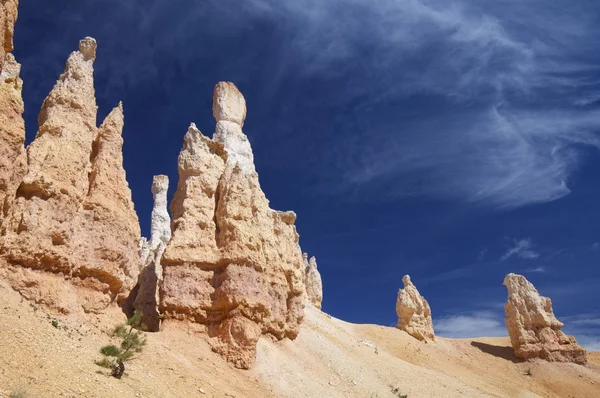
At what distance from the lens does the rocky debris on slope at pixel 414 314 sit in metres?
51.9

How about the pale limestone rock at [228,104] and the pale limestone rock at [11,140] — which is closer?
the pale limestone rock at [11,140]

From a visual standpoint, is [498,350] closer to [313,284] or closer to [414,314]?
[414,314]

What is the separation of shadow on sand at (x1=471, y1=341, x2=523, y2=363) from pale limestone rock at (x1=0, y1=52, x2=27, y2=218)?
4913 cm

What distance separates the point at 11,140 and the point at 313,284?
158 feet

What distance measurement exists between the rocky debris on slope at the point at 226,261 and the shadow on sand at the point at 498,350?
31793 mm

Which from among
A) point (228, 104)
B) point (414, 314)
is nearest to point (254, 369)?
point (228, 104)

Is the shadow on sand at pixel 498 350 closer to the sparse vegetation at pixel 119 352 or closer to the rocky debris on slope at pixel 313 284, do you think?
the rocky debris on slope at pixel 313 284

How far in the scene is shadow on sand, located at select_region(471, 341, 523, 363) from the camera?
4991cm

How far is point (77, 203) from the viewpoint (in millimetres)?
17156

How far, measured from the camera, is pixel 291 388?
20.5 meters

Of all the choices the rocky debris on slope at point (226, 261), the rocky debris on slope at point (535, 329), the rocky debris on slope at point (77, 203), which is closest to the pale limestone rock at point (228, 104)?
the rocky debris on slope at point (226, 261)

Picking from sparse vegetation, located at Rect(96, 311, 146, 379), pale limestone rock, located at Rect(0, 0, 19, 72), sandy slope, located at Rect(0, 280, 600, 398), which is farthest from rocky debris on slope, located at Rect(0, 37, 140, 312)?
pale limestone rock, located at Rect(0, 0, 19, 72)

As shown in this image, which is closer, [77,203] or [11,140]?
[11,140]

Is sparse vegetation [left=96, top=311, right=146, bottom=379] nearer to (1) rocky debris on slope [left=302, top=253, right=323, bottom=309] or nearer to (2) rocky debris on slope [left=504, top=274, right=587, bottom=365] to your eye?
(1) rocky debris on slope [left=302, top=253, right=323, bottom=309]
